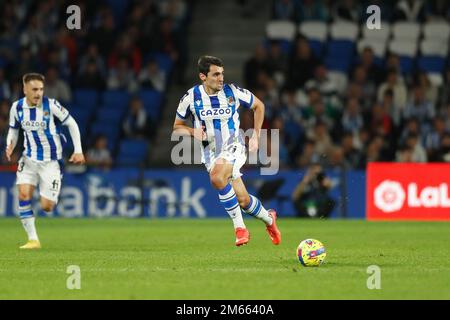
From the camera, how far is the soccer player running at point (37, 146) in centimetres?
1385

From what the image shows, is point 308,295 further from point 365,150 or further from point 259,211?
point 365,150

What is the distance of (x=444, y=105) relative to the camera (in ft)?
72.3

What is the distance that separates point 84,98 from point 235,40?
400 cm

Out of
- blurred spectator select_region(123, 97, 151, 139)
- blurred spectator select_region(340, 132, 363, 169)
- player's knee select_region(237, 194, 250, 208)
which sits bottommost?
player's knee select_region(237, 194, 250, 208)

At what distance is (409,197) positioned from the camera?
20.0 m

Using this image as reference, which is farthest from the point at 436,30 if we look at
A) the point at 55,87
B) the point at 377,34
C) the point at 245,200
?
the point at 245,200

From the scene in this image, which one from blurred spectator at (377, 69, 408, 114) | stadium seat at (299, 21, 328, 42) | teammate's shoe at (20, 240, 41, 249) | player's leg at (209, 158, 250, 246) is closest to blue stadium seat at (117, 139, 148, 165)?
stadium seat at (299, 21, 328, 42)

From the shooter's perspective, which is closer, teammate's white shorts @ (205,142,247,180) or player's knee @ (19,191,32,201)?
teammate's white shorts @ (205,142,247,180)

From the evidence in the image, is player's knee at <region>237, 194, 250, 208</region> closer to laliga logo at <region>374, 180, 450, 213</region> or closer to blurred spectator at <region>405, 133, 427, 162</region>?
laliga logo at <region>374, 180, 450, 213</region>

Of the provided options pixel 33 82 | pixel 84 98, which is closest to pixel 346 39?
pixel 84 98

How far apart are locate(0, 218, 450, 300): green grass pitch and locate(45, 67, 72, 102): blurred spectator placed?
18.6ft

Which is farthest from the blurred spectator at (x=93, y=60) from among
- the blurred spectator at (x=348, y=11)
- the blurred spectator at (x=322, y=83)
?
the blurred spectator at (x=348, y=11)

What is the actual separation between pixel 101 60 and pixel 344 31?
5122 mm

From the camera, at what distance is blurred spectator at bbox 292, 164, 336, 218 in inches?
806
